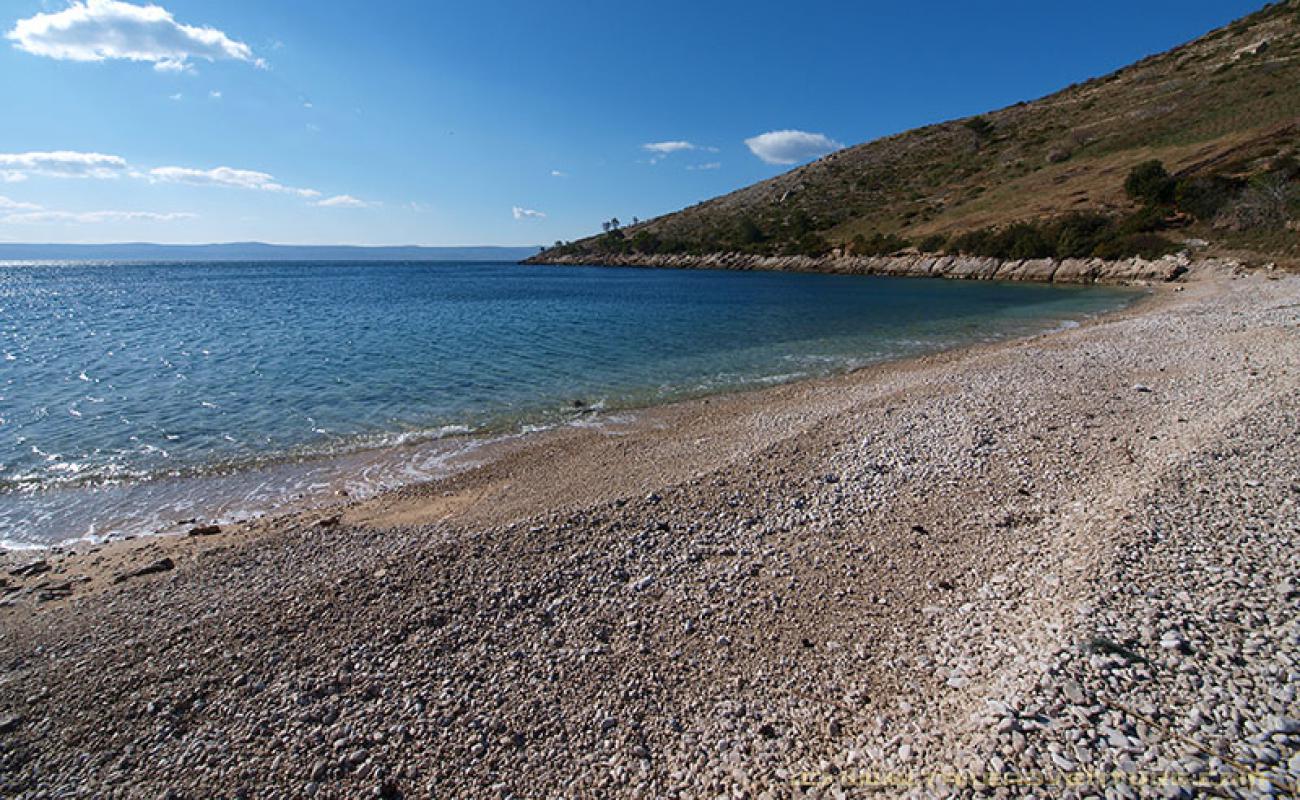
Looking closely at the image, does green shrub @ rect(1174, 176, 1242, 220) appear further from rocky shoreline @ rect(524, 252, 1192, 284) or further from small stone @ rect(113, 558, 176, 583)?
small stone @ rect(113, 558, 176, 583)

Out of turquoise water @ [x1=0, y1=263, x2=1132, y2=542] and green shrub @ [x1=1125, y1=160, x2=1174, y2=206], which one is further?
green shrub @ [x1=1125, y1=160, x2=1174, y2=206]

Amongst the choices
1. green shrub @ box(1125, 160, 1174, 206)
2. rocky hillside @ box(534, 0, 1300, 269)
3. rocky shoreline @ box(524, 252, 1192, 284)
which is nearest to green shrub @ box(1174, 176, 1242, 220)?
rocky hillside @ box(534, 0, 1300, 269)

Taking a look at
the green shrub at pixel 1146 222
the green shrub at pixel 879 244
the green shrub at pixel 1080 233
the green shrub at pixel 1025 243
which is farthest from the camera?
the green shrub at pixel 879 244

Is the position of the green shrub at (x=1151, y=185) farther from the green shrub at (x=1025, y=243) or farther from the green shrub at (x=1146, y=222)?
the green shrub at (x=1025, y=243)

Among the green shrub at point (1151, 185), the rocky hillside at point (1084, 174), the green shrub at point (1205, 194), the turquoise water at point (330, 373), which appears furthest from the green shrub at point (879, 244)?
the turquoise water at point (330, 373)

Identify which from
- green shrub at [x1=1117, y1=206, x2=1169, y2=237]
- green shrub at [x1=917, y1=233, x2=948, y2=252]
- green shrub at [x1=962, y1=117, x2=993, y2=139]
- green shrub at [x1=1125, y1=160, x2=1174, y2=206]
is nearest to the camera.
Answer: green shrub at [x1=1117, y1=206, x2=1169, y2=237]

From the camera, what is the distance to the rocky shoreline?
4844 cm

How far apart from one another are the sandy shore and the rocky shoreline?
48.2 meters

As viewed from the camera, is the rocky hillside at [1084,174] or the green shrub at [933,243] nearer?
the rocky hillside at [1084,174]

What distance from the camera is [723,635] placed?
257 inches

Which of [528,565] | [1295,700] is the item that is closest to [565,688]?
[528,565]

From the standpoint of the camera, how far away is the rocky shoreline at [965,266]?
48438 mm

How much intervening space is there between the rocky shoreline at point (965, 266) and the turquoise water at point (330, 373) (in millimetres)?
4661

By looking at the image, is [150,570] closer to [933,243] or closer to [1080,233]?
[1080,233]
